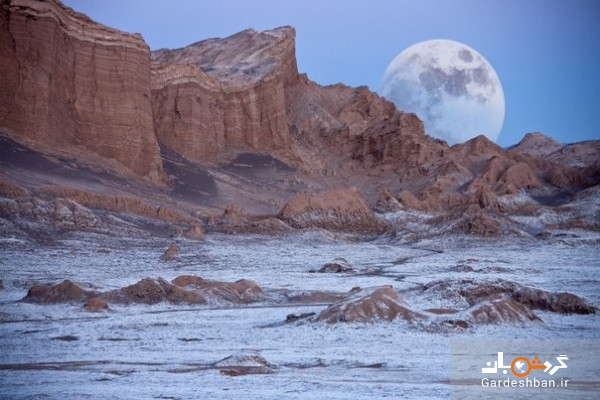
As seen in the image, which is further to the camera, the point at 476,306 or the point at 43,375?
the point at 476,306

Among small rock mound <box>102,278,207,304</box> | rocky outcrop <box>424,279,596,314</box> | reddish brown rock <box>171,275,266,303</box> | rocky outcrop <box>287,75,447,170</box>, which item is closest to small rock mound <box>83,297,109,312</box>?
small rock mound <box>102,278,207,304</box>

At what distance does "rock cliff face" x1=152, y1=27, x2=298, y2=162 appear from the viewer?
2601 inches

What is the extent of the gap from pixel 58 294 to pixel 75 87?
→ 36.1m

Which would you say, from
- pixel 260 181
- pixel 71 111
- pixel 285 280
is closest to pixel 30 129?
pixel 71 111

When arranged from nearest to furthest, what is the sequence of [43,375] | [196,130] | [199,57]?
[43,375], [196,130], [199,57]

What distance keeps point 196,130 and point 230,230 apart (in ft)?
81.8

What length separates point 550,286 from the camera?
22984 mm

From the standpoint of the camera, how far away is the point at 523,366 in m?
10.8

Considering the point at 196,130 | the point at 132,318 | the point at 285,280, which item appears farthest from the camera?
the point at 196,130

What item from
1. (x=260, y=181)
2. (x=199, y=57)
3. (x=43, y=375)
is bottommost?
(x=43, y=375)

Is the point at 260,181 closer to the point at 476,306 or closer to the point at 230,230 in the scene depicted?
the point at 230,230

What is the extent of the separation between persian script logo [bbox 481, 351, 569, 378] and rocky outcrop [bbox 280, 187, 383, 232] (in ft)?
114

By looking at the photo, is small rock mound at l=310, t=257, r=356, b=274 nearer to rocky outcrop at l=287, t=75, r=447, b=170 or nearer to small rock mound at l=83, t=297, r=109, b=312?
small rock mound at l=83, t=297, r=109, b=312

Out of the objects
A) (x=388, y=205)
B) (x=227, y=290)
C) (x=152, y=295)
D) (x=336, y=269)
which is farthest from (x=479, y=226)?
(x=152, y=295)
